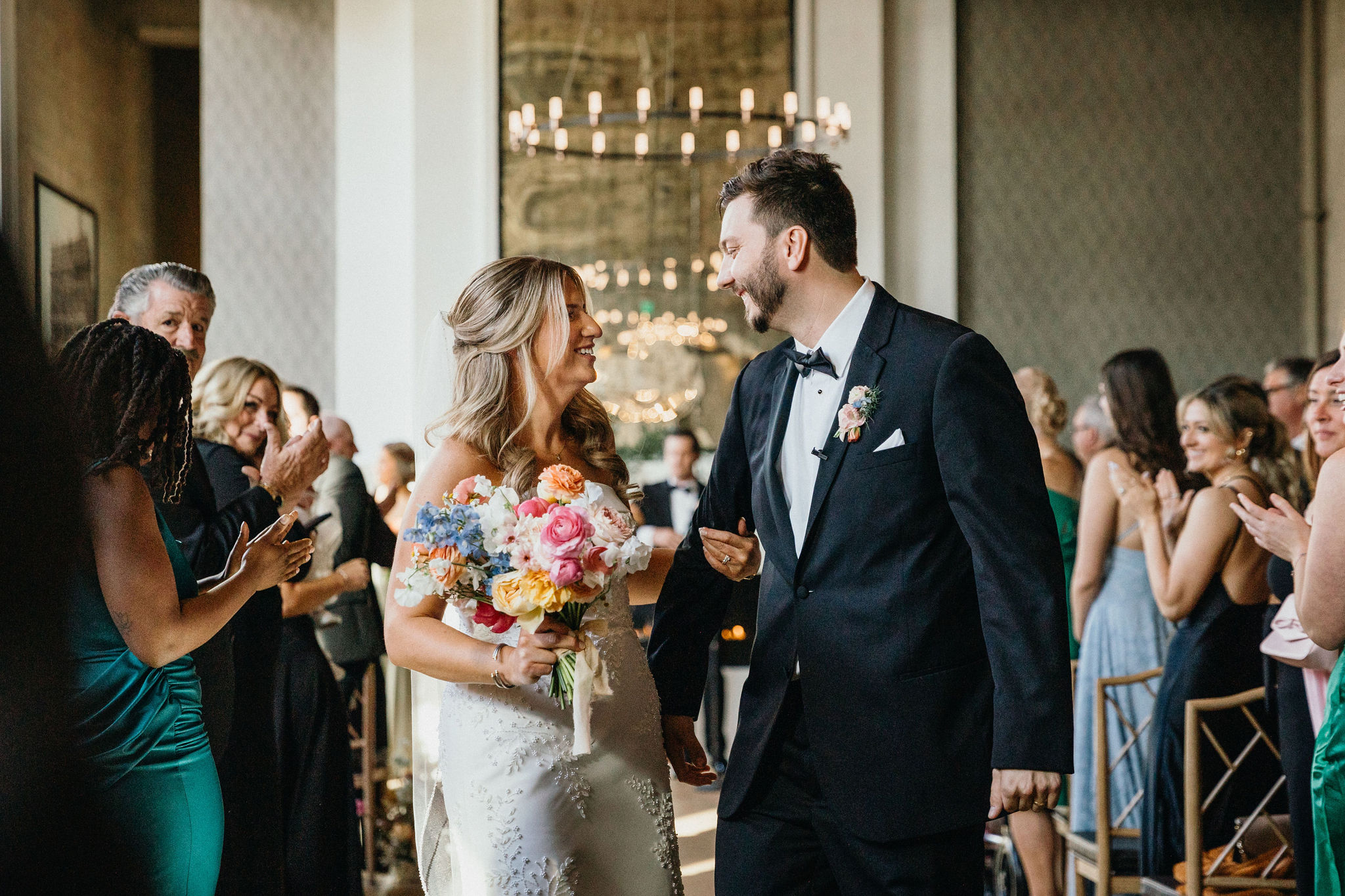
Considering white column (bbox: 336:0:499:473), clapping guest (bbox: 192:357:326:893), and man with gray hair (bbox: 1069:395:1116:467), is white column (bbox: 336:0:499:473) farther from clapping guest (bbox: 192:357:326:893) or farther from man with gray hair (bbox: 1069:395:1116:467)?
clapping guest (bbox: 192:357:326:893)

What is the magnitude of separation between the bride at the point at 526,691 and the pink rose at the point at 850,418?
0.30 m

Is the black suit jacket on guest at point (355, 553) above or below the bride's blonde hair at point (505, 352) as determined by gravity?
below

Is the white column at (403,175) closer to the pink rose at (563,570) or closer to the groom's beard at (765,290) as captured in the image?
the groom's beard at (765,290)

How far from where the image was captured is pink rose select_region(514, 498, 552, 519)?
2.18m

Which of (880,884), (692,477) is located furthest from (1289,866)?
(692,477)

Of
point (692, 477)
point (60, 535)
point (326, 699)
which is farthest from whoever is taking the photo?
point (692, 477)

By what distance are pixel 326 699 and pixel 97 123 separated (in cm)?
616

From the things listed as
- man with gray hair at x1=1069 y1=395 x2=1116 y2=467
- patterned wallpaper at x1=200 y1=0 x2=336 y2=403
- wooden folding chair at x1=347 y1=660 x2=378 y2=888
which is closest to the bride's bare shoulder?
wooden folding chair at x1=347 y1=660 x2=378 y2=888

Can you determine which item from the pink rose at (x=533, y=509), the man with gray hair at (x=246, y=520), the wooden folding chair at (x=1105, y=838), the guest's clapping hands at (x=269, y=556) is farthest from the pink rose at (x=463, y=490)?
the wooden folding chair at (x=1105, y=838)

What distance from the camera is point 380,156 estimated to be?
322 inches

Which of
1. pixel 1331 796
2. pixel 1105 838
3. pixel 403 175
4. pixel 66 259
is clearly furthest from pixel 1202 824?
pixel 66 259

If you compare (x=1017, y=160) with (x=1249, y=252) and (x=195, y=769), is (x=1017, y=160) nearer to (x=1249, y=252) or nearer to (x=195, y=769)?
(x=1249, y=252)

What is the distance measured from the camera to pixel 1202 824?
3.46 m

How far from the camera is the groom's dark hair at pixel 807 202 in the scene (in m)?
2.42
